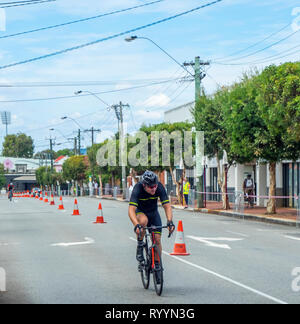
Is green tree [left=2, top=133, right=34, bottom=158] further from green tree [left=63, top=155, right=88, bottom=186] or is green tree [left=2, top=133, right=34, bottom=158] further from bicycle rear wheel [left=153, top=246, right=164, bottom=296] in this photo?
bicycle rear wheel [left=153, top=246, right=164, bottom=296]

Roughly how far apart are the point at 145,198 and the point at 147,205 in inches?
5.8

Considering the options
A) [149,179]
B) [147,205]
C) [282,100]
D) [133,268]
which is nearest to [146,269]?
[147,205]

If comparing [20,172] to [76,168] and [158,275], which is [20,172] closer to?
[76,168]

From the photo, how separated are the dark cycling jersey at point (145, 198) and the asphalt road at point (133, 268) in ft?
4.05

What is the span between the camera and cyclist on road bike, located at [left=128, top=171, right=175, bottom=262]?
9336mm

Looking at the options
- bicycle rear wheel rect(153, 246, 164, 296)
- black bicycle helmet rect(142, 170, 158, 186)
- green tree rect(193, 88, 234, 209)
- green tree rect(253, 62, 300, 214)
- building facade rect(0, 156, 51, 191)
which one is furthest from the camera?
building facade rect(0, 156, 51, 191)

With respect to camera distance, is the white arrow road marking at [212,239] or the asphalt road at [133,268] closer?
the asphalt road at [133,268]

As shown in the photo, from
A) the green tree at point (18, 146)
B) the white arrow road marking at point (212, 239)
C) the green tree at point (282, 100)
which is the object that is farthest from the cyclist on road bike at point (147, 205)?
the green tree at point (18, 146)

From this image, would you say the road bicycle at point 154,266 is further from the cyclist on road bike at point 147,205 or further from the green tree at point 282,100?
the green tree at point 282,100

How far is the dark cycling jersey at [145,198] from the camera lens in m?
9.52

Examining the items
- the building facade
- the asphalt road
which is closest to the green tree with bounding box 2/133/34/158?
the building facade

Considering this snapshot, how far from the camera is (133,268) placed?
12141 millimetres
